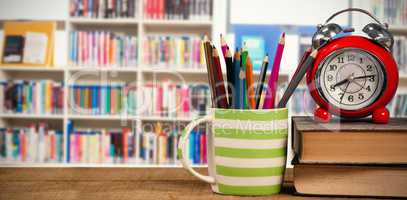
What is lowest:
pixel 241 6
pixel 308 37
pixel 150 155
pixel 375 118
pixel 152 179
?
pixel 150 155

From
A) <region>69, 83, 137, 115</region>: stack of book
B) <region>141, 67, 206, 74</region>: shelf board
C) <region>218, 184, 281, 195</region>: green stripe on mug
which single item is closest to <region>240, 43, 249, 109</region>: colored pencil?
<region>218, 184, 281, 195</region>: green stripe on mug

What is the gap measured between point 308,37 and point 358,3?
15.2 inches

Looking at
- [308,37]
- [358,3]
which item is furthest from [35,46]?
[358,3]

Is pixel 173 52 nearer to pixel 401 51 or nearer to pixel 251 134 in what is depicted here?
pixel 401 51

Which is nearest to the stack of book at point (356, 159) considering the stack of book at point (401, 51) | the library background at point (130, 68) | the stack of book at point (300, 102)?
the library background at point (130, 68)

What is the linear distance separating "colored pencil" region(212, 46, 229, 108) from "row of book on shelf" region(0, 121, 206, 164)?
2292 mm

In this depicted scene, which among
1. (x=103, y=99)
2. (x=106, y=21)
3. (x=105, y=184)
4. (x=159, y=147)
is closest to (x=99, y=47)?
(x=106, y=21)

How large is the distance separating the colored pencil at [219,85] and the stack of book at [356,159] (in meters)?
0.11

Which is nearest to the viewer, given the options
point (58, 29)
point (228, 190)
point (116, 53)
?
point (228, 190)

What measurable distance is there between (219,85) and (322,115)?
168 millimetres

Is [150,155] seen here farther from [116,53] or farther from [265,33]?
[265,33]

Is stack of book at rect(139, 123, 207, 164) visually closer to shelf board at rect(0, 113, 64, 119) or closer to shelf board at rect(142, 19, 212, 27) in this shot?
shelf board at rect(0, 113, 64, 119)

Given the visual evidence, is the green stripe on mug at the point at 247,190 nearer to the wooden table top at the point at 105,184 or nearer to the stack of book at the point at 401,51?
the wooden table top at the point at 105,184

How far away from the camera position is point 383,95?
69cm
